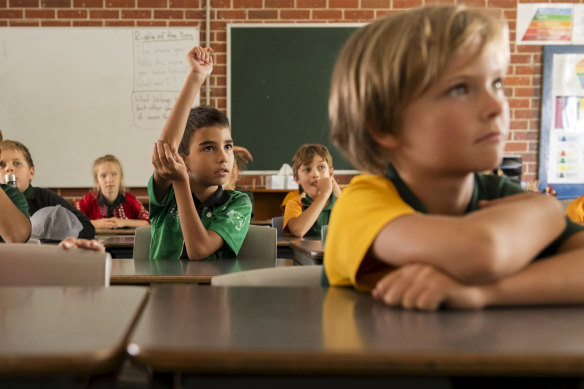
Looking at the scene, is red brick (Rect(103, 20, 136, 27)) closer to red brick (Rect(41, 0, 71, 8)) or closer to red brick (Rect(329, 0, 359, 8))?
red brick (Rect(41, 0, 71, 8))

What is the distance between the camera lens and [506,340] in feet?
1.81

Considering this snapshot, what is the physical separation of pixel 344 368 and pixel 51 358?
0.26m

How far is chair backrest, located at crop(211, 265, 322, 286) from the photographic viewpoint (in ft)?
3.43

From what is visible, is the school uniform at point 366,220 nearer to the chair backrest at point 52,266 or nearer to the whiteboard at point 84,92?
the chair backrest at point 52,266

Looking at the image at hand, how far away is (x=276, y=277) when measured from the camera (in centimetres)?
108

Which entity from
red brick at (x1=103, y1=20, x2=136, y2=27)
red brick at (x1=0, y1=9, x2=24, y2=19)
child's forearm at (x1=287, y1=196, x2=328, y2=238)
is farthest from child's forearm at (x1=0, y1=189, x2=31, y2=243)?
red brick at (x1=0, y1=9, x2=24, y2=19)

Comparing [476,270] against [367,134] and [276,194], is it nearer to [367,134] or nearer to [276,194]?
[367,134]

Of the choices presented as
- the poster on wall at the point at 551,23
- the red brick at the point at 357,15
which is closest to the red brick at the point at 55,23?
the red brick at the point at 357,15

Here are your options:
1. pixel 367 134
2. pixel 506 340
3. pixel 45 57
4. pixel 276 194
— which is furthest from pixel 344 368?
pixel 45 57

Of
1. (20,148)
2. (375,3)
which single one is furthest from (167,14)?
(20,148)

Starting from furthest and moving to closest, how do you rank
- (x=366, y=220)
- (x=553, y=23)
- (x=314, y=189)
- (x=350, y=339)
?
(x=553, y=23) → (x=314, y=189) → (x=366, y=220) → (x=350, y=339)

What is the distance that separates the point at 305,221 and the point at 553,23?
129 inches

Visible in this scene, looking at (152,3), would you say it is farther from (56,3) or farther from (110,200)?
(110,200)

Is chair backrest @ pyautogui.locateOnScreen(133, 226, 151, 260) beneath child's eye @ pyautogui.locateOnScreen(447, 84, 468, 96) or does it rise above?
beneath
